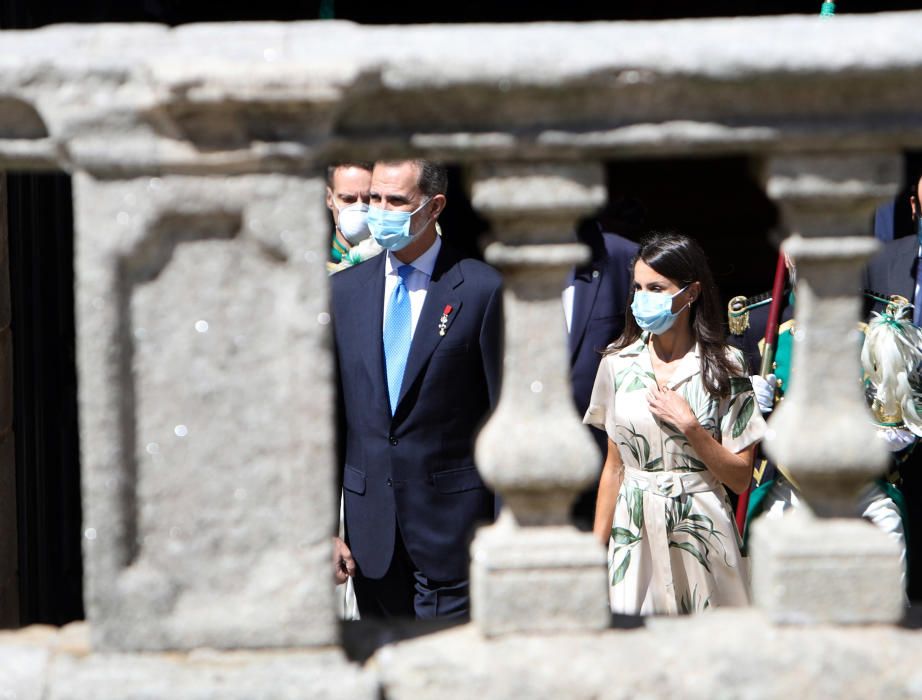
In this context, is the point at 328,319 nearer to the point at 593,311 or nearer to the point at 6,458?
the point at 6,458

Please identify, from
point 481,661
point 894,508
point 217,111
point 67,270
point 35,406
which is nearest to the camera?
point 217,111

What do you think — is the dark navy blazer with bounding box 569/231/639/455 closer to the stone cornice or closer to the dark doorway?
the dark doorway

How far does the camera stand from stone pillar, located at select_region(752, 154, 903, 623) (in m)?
2.18

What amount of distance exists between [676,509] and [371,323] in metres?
1.06

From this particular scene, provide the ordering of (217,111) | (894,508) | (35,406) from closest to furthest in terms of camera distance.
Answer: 1. (217,111)
2. (894,508)
3. (35,406)

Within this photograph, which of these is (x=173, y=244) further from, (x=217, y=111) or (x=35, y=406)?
(x=35, y=406)

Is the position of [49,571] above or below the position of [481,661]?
below

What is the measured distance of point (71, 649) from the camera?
87.9 inches

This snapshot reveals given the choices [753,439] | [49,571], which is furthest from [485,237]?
[49,571]

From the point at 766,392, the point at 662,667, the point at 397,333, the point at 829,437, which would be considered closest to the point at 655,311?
the point at 766,392

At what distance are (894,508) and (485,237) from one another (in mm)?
2239

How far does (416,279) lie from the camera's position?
401cm

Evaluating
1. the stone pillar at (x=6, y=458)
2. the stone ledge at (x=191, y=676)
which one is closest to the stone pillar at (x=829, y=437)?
the stone ledge at (x=191, y=676)

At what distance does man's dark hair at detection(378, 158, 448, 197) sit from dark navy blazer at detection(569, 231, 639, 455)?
0.85 meters
